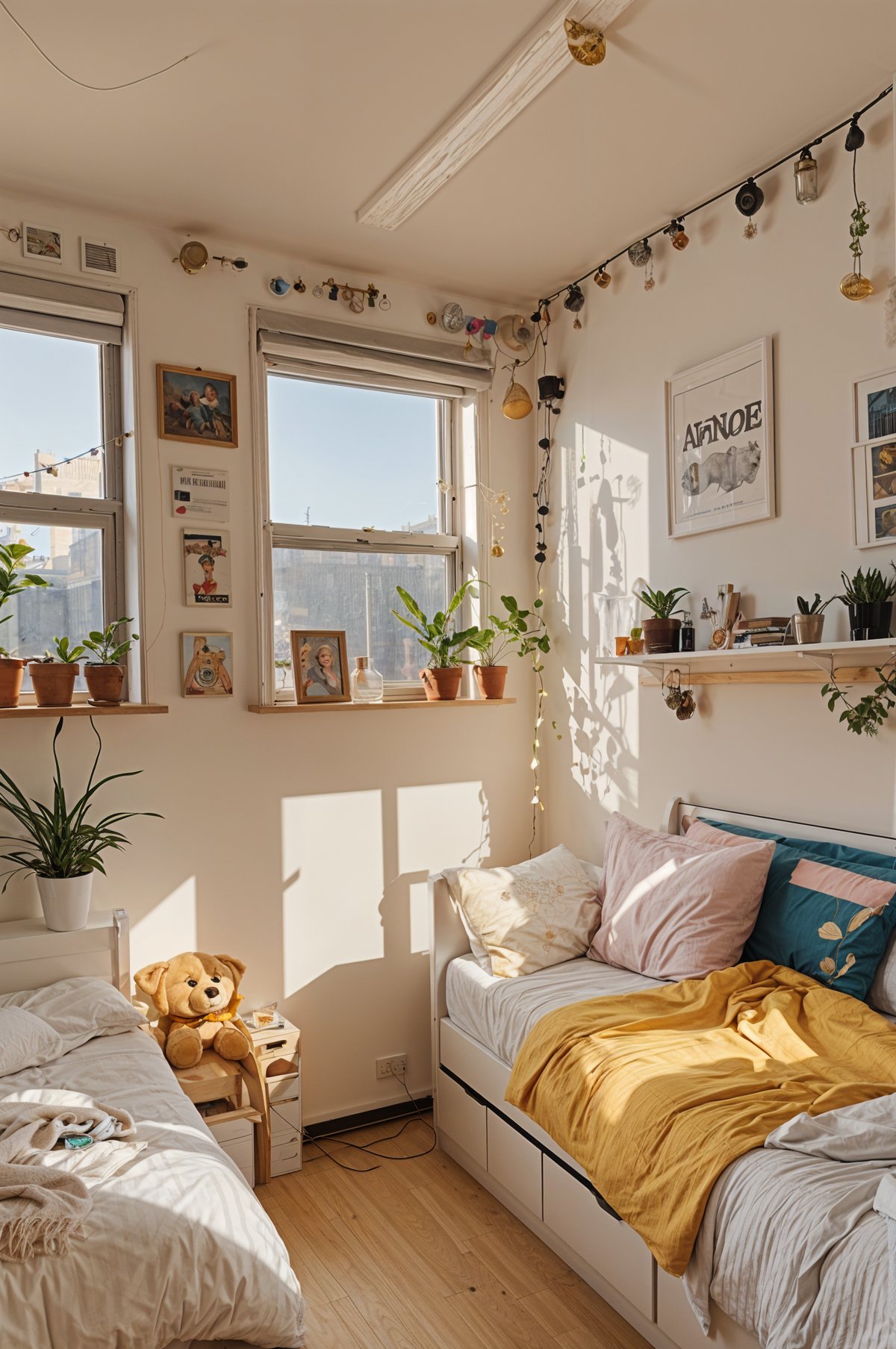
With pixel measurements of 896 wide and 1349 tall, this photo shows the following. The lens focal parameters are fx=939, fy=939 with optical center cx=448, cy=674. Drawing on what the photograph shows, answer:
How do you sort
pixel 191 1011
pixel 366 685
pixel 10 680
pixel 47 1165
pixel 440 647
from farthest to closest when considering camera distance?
pixel 440 647
pixel 366 685
pixel 191 1011
pixel 10 680
pixel 47 1165

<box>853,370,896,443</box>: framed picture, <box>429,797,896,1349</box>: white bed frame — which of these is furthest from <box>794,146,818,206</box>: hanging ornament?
<box>429,797,896,1349</box>: white bed frame

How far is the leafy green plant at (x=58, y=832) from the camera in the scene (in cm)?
252

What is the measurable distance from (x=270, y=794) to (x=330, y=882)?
0.37m

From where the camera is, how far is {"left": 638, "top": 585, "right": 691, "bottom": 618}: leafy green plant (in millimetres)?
2834

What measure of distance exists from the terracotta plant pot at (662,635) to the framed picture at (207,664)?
1.28m

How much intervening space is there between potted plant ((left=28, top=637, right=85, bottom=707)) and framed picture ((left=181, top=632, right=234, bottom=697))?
1.13 ft

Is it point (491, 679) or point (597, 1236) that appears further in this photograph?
point (491, 679)

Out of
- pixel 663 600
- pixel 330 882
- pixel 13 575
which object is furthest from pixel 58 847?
pixel 663 600

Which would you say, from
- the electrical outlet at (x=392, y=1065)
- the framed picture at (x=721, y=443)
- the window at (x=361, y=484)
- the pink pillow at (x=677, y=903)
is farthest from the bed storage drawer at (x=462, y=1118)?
the framed picture at (x=721, y=443)

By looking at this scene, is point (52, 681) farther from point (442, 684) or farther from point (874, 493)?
point (874, 493)

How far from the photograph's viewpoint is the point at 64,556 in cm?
281

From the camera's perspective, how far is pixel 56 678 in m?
2.56

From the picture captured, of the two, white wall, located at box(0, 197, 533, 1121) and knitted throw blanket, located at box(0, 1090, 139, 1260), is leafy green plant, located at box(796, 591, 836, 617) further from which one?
knitted throw blanket, located at box(0, 1090, 139, 1260)

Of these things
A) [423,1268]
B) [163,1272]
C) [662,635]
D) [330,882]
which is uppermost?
[662,635]
